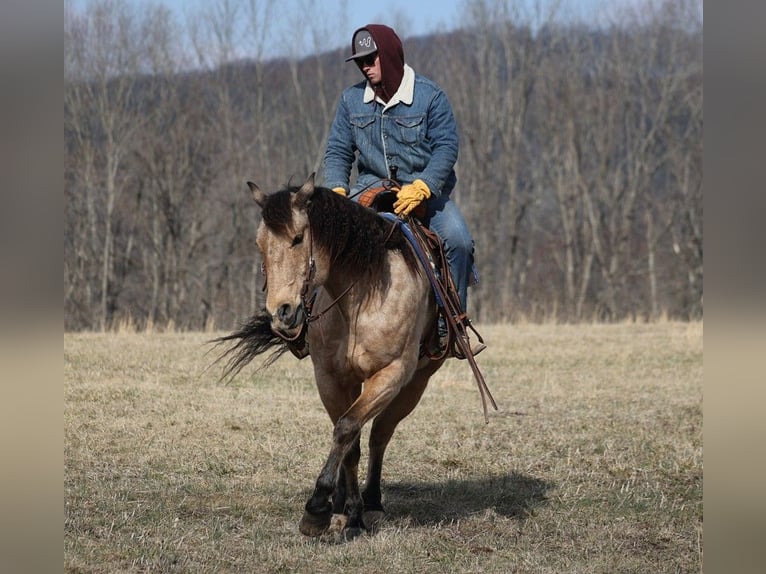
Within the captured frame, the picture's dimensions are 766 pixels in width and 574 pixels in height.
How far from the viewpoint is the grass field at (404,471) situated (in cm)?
621

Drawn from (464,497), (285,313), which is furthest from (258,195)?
(464,497)

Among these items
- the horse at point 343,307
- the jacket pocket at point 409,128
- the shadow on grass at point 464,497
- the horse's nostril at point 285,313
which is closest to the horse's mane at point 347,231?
the horse at point 343,307

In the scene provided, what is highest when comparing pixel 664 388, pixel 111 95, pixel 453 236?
pixel 111 95

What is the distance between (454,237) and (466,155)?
111ft

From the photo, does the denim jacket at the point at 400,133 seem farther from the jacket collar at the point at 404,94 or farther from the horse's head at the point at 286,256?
the horse's head at the point at 286,256

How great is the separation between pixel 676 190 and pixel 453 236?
37.3 meters

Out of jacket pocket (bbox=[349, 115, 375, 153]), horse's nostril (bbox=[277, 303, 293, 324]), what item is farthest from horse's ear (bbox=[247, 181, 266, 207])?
jacket pocket (bbox=[349, 115, 375, 153])

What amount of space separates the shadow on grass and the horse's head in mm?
2194

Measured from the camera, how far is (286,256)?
5.59 m

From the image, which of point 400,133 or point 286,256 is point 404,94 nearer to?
point 400,133

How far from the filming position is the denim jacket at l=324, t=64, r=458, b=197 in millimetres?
7102
